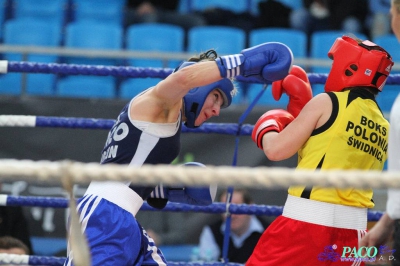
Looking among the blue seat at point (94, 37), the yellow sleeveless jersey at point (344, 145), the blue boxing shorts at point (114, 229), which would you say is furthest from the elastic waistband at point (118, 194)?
the blue seat at point (94, 37)

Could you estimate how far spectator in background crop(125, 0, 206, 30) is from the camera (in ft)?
21.5

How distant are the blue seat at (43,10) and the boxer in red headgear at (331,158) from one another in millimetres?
4708

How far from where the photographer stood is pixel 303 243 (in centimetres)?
237

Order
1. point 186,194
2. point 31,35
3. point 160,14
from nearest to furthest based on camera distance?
point 186,194
point 31,35
point 160,14

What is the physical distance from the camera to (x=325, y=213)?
2.39 m

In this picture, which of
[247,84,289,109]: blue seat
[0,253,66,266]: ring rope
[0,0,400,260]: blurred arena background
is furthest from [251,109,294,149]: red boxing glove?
[247,84,289,109]: blue seat

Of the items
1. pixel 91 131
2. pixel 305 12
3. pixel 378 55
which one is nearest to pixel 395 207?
pixel 378 55

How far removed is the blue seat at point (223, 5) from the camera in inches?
267

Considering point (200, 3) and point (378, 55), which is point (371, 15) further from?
point (378, 55)

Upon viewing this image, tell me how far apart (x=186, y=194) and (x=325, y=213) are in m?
0.68

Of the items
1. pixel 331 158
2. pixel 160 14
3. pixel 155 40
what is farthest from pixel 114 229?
pixel 160 14

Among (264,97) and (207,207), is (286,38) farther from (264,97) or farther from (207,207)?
(207,207)

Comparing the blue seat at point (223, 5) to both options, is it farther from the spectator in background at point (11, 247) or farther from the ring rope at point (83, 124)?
the spectator in background at point (11, 247)

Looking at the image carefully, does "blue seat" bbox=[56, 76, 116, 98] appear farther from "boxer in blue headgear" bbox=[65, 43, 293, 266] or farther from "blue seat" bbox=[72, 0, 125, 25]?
"boxer in blue headgear" bbox=[65, 43, 293, 266]
